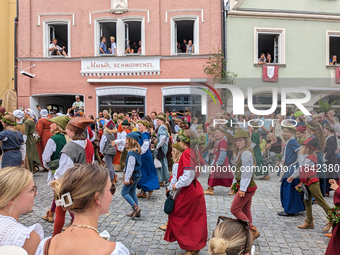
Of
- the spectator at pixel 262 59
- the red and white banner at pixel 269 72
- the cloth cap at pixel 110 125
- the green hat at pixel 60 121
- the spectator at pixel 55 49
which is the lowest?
the cloth cap at pixel 110 125

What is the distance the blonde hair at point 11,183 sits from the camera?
2.03 m

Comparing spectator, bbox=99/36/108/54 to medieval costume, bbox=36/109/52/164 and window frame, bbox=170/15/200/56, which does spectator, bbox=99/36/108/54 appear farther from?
medieval costume, bbox=36/109/52/164

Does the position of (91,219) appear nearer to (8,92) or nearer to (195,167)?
(195,167)

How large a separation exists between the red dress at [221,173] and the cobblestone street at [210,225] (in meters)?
0.33

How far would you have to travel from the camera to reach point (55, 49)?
1605 cm

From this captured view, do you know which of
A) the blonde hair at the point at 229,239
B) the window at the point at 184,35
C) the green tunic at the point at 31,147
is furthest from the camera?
the window at the point at 184,35

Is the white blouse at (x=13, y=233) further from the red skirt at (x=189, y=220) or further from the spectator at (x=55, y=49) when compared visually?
the spectator at (x=55, y=49)

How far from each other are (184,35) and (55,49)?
7053 millimetres

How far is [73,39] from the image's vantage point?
1592 cm

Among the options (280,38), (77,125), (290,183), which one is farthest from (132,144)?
(280,38)

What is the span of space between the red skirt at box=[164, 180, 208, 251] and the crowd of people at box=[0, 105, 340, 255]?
1 centimetres

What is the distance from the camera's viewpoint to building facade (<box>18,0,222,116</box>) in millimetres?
15477

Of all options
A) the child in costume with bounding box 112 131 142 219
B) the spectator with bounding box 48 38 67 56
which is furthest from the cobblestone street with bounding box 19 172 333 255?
the spectator with bounding box 48 38 67 56

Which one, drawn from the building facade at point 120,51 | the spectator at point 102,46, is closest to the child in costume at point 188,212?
the building facade at point 120,51
